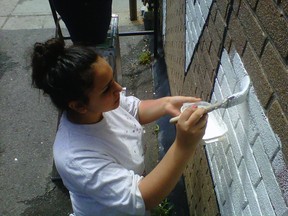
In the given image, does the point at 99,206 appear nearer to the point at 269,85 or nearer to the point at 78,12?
the point at 269,85

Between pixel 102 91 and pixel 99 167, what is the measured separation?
1.14 feet

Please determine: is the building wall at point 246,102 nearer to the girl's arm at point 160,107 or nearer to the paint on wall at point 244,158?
the paint on wall at point 244,158

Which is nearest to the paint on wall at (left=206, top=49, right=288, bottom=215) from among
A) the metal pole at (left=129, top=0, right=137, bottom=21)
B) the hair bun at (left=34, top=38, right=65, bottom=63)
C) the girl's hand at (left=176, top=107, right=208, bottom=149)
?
the girl's hand at (left=176, top=107, right=208, bottom=149)

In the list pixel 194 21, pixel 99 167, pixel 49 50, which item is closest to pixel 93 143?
pixel 99 167

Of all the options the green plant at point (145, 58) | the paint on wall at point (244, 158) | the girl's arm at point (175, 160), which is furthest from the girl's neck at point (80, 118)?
the green plant at point (145, 58)

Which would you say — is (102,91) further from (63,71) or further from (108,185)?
(108,185)

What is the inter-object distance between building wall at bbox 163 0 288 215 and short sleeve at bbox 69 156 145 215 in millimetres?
440

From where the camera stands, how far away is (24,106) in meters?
4.03

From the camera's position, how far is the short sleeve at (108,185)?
1396mm

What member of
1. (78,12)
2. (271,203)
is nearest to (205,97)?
(271,203)

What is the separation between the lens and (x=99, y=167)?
141 centimetres

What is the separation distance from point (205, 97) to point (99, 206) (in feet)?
2.82

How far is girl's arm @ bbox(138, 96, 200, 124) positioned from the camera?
1815 millimetres

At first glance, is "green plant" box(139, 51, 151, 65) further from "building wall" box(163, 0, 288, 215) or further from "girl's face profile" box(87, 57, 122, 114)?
"girl's face profile" box(87, 57, 122, 114)
